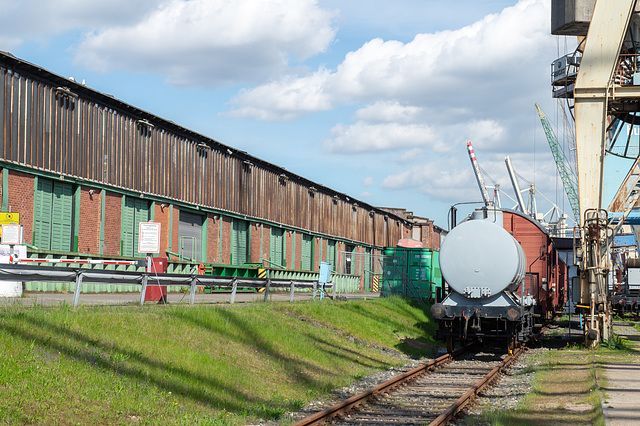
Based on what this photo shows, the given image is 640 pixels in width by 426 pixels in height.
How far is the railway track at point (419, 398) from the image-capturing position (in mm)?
10422

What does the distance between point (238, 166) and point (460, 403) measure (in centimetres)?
3164

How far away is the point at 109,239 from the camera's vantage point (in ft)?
97.3

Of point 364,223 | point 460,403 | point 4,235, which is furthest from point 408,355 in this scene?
point 364,223

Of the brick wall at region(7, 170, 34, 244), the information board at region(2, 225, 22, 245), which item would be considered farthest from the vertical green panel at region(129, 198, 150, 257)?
the information board at region(2, 225, 22, 245)

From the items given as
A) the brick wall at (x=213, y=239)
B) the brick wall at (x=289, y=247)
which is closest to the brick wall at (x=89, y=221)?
the brick wall at (x=213, y=239)

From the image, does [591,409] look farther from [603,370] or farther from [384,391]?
[603,370]

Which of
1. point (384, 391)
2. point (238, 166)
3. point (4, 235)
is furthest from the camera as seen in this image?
point (238, 166)

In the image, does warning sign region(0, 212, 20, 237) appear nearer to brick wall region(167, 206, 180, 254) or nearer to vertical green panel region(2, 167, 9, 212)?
vertical green panel region(2, 167, 9, 212)

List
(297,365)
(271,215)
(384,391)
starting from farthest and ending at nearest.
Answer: (271,215) < (297,365) < (384,391)

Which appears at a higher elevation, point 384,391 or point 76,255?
point 76,255

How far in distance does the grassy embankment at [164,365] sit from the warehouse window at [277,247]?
88.5ft

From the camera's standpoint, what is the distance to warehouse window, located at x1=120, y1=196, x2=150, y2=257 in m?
30.8

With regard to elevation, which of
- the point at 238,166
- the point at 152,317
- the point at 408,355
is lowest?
the point at 408,355

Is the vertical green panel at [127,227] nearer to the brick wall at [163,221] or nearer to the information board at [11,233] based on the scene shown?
the brick wall at [163,221]
